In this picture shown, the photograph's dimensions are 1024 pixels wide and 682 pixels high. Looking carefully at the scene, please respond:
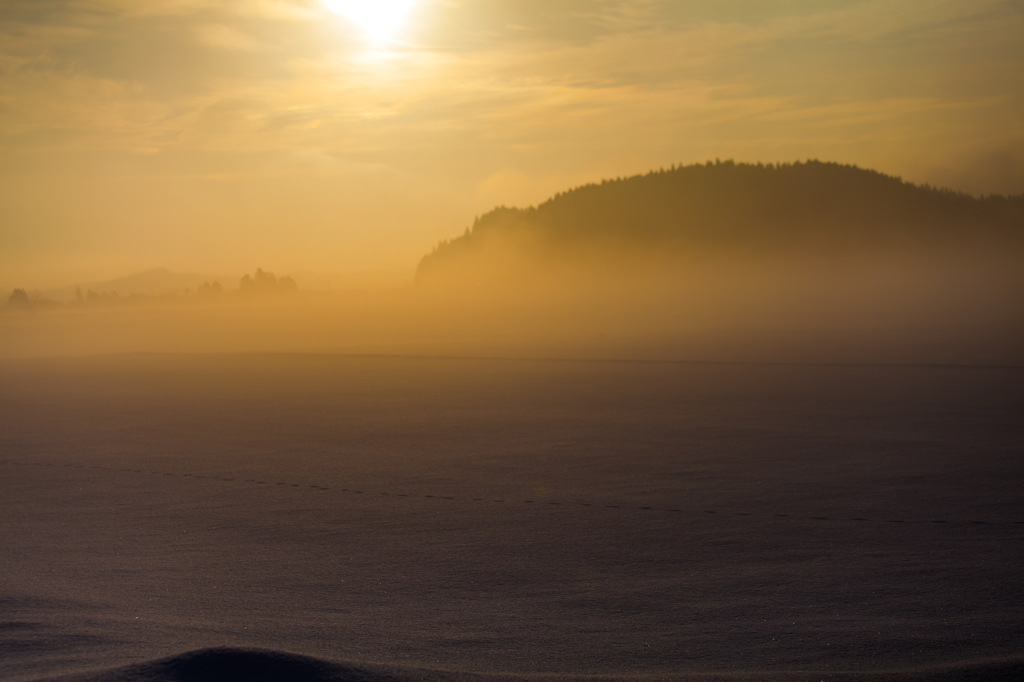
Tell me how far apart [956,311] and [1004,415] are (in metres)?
41.8

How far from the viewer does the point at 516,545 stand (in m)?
4.44

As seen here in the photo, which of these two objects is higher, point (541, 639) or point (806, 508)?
point (806, 508)

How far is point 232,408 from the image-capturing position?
11.0m

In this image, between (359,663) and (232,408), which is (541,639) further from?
(232,408)

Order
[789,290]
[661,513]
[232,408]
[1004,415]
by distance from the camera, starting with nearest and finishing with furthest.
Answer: [661,513]
[1004,415]
[232,408]
[789,290]

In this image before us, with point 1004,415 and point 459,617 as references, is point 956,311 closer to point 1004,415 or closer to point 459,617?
point 1004,415

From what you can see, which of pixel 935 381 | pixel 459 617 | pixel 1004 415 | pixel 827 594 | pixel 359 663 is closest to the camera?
pixel 359 663

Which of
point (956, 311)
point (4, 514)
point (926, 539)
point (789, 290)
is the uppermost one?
point (789, 290)

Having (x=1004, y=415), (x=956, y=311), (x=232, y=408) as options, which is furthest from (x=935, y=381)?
(x=956, y=311)

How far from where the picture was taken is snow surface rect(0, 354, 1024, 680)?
116 inches

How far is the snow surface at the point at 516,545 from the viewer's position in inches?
116

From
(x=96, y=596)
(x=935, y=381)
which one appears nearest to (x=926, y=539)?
(x=96, y=596)

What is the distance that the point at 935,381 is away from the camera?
13602mm

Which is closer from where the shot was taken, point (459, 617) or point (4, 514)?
point (459, 617)
